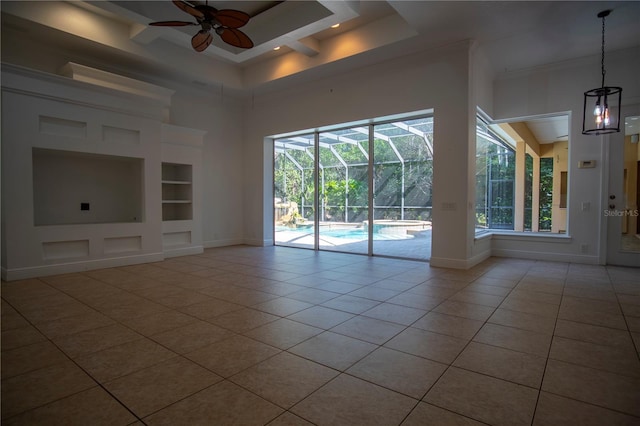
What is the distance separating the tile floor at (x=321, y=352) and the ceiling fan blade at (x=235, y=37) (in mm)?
3001

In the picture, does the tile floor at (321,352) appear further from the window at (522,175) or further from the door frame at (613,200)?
the window at (522,175)

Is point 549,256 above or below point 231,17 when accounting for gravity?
below

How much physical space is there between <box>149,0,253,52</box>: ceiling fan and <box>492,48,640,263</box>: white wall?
4.88m

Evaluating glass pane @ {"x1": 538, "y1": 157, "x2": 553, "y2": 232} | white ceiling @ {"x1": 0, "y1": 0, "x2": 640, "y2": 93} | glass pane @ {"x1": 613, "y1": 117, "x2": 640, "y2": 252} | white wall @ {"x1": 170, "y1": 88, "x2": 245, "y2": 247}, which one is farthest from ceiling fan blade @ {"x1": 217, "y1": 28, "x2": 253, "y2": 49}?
glass pane @ {"x1": 538, "y1": 157, "x2": 553, "y2": 232}

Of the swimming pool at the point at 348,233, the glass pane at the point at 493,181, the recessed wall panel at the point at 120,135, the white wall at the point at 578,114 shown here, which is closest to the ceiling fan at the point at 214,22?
the recessed wall panel at the point at 120,135

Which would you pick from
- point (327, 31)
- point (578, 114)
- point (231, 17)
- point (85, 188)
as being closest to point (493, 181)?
point (578, 114)

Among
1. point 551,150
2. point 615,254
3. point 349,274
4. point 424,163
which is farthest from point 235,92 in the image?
point 551,150

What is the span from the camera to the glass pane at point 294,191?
736 centimetres

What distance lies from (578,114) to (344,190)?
416cm

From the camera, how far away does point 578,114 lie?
538cm

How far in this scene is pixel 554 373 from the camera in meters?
1.98

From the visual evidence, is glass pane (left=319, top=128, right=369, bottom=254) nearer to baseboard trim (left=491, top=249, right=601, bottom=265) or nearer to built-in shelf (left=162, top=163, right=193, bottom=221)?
baseboard trim (left=491, top=249, right=601, bottom=265)

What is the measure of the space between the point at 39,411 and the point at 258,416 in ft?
3.58

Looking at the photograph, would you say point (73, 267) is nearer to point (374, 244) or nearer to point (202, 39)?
point (202, 39)
